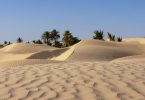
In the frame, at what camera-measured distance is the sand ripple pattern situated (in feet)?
19.5

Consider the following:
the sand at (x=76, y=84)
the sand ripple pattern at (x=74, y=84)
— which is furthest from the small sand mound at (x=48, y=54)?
the sand ripple pattern at (x=74, y=84)

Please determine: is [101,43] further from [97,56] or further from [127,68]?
[127,68]

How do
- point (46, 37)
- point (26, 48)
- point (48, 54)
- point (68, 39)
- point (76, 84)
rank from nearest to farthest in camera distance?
point (76, 84) < point (48, 54) < point (26, 48) < point (68, 39) < point (46, 37)

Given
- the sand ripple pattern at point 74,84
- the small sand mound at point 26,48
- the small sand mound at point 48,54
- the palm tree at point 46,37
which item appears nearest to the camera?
the sand ripple pattern at point 74,84

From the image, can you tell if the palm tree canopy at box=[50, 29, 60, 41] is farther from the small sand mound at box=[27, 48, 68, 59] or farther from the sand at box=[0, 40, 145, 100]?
the sand at box=[0, 40, 145, 100]

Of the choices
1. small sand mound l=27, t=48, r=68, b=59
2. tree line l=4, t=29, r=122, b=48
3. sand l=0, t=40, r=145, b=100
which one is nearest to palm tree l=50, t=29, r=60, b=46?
tree line l=4, t=29, r=122, b=48

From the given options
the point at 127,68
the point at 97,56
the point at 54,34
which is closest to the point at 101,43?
the point at 97,56

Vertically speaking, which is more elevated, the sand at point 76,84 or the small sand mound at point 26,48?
the sand at point 76,84

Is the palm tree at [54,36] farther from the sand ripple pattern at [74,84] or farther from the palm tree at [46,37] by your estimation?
the sand ripple pattern at [74,84]

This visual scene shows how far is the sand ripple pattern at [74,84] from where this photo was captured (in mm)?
5938

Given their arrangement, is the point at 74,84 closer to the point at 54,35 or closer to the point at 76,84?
the point at 76,84

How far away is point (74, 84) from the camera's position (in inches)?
267

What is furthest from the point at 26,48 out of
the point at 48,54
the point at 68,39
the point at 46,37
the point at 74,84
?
the point at 74,84

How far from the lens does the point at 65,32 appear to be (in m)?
60.5
